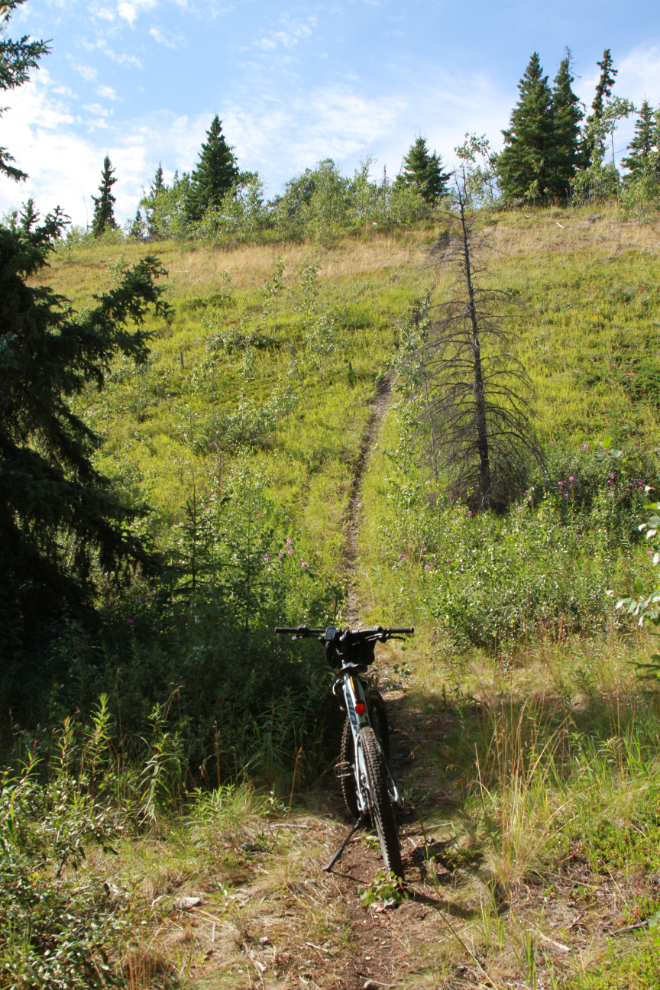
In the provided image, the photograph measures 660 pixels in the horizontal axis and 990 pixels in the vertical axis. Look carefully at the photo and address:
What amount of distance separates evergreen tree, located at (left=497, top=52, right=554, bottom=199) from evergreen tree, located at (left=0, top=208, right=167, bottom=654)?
4024 cm

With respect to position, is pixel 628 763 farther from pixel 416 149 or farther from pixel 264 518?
pixel 416 149

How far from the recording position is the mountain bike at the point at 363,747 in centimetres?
317

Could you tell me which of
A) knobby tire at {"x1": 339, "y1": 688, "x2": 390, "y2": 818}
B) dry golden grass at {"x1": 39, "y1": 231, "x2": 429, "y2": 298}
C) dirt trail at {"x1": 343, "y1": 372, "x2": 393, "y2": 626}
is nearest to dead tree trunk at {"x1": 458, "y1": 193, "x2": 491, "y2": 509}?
dirt trail at {"x1": 343, "y1": 372, "x2": 393, "y2": 626}

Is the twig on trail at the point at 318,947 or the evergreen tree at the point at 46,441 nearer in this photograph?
the twig on trail at the point at 318,947

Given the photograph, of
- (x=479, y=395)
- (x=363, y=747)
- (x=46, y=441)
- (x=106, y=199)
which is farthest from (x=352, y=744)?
(x=106, y=199)

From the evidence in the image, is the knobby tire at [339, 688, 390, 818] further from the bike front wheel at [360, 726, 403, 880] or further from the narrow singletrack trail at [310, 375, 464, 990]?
the bike front wheel at [360, 726, 403, 880]

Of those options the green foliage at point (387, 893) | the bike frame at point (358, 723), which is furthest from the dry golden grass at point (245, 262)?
the green foliage at point (387, 893)

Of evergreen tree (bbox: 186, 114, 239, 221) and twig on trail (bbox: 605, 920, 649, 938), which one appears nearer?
twig on trail (bbox: 605, 920, 649, 938)

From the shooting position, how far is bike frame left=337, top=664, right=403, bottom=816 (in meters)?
3.37

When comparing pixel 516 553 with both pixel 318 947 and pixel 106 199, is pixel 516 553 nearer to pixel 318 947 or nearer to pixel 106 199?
pixel 318 947

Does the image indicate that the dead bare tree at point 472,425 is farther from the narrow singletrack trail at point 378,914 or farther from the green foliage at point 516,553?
the narrow singletrack trail at point 378,914

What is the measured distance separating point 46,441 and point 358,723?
479cm

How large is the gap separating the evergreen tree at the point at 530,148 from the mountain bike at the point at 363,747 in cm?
4245

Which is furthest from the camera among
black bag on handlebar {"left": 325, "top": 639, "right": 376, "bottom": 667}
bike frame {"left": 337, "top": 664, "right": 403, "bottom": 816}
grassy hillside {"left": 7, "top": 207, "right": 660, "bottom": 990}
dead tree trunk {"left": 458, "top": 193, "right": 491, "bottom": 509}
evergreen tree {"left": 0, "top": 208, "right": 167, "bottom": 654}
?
dead tree trunk {"left": 458, "top": 193, "right": 491, "bottom": 509}
